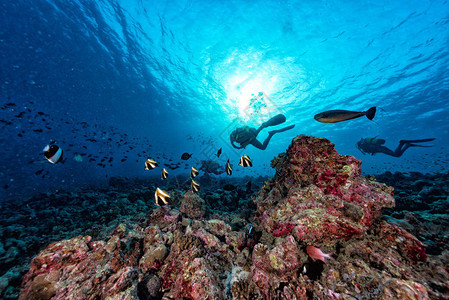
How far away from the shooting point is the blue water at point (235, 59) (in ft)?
45.8

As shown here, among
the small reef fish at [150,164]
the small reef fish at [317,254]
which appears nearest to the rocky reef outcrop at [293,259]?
the small reef fish at [317,254]

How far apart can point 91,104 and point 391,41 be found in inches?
1991

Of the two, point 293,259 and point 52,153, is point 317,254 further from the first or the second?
point 52,153

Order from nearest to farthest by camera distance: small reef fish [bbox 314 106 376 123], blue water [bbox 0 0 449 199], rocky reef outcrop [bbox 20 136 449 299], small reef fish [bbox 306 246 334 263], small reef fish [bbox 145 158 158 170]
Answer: rocky reef outcrop [bbox 20 136 449 299] < small reef fish [bbox 306 246 334 263] < small reef fish [bbox 314 106 376 123] < small reef fish [bbox 145 158 158 170] < blue water [bbox 0 0 449 199]

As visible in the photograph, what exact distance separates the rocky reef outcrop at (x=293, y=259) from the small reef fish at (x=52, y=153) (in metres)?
2.03

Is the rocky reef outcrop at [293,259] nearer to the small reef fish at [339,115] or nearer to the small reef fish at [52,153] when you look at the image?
the small reef fish at [339,115]

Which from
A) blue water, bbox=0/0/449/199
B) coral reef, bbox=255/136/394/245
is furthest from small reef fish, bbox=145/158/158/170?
blue water, bbox=0/0/449/199

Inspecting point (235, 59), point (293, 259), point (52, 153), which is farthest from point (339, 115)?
point (235, 59)

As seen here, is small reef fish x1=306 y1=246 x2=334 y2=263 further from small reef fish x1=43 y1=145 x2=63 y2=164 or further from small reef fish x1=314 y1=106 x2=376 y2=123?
small reef fish x1=43 y1=145 x2=63 y2=164

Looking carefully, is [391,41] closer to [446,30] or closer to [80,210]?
[446,30]

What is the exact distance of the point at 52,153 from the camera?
149 inches

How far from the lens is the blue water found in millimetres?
13945

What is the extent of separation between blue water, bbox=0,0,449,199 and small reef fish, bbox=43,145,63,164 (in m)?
7.75

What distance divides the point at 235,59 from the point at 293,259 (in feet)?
70.2
